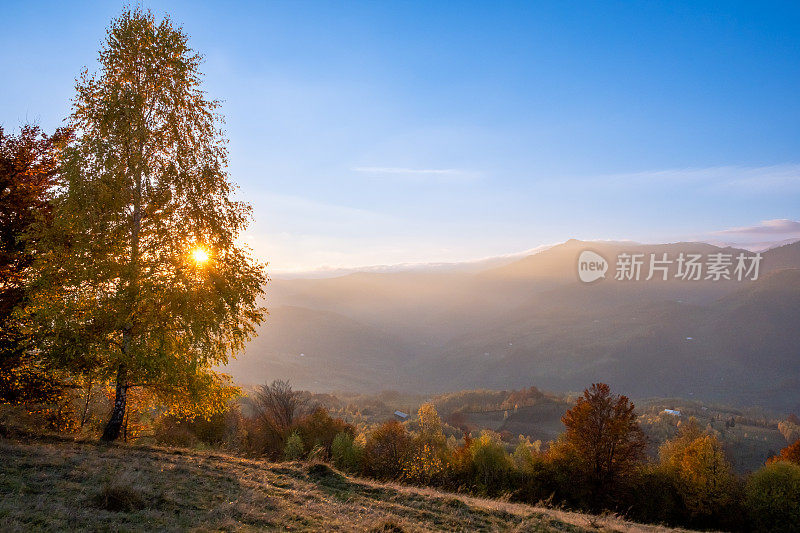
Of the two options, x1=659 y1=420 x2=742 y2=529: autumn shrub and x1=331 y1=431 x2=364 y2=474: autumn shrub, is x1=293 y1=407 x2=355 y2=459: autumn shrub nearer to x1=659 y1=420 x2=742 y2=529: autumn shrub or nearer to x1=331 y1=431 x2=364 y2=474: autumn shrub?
x1=331 y1=431 x2=364 y2=474: autumn shrub

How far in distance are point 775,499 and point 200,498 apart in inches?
2209

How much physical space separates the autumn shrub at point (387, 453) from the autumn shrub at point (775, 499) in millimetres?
36434

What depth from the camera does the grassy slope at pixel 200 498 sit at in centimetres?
845

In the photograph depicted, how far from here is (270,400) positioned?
51438 mm

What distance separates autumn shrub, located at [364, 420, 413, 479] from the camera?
43406 mm

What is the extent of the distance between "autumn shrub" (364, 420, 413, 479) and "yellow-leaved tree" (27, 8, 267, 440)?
103ft

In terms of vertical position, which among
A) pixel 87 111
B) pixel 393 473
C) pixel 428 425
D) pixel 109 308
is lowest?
pixel 428 425

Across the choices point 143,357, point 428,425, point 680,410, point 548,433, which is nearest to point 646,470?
point 428,425

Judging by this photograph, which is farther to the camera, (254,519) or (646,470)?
(646,470)

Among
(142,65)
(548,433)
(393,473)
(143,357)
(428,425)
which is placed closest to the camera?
(143,357)

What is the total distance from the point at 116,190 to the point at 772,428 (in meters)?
202

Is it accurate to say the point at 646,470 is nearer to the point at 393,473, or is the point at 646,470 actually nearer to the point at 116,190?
the point at 393,473

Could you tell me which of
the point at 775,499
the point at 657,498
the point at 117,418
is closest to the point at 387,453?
the point at 657,498

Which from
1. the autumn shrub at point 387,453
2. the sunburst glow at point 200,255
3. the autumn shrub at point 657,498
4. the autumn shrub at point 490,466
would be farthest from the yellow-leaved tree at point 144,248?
the autumn shrub at point 657,498
